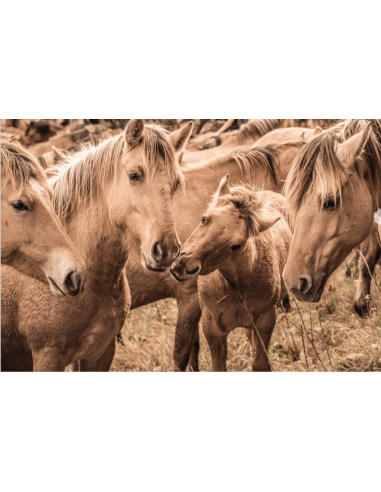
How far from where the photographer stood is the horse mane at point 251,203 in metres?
3.42

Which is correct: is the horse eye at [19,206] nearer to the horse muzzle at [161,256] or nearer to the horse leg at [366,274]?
the horse muzzle at [161,256]

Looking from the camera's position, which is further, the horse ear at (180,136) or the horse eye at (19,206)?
the horse ear at (180,136)

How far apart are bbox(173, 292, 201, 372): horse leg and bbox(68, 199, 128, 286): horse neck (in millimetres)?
619

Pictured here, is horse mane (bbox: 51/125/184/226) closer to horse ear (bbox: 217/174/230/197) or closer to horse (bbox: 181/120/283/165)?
horse ear (bbox: 217/174/230/197)

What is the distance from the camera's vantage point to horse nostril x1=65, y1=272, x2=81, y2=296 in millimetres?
3096

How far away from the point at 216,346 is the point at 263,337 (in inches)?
10.8

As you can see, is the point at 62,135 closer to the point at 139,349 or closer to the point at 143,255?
the point at 143,255

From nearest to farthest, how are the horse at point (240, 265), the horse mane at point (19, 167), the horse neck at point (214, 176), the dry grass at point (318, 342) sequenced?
the horse mane at point (19, 167) < the horse at point (240, 265) < the dry grass at point (318, 342) < the horse neck at point (214, 176)

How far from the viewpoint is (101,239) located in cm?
328

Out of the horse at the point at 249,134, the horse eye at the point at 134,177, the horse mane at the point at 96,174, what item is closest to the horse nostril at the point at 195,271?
the horse mane at the point at 96,174

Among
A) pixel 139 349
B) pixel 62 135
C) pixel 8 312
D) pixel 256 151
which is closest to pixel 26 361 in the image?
pixel 8 312

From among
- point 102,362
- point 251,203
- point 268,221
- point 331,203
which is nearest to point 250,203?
point 251,203

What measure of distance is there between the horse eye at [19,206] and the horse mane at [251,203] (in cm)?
105

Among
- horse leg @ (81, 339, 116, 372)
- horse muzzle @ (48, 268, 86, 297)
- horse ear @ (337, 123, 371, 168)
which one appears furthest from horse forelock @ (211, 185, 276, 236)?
horse leg @ (81, 339, 116, 372)
